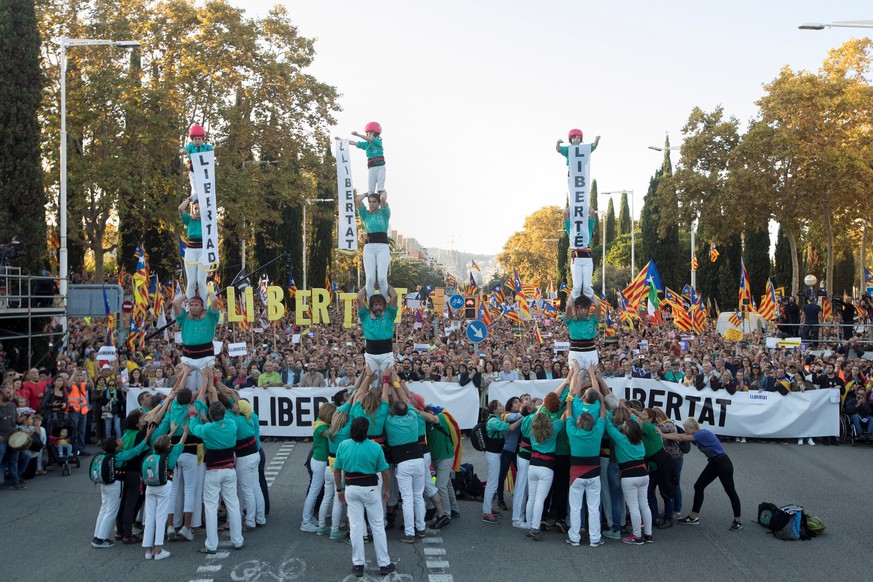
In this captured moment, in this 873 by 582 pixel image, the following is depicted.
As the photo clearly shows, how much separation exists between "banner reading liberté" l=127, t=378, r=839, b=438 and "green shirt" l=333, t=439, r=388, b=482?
8131 mm

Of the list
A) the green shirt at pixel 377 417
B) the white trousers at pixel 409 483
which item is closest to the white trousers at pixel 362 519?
the white trousers at pixel 409 483

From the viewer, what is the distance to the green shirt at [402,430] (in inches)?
410

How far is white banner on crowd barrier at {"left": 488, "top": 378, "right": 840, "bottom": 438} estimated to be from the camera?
17.2 metres

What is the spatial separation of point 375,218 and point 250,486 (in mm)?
4055

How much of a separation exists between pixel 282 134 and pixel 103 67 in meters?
7.60

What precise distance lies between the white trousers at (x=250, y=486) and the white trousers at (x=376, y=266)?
2.82 m

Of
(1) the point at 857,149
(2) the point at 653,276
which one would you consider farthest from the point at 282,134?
(1) the point at 857,149

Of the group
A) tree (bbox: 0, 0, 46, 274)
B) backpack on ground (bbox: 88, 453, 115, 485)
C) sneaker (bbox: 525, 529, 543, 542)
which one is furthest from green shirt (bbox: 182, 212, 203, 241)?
tree (bbox: 0, 0, 46, 274)

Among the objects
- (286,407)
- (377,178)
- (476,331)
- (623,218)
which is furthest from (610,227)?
(377,178)

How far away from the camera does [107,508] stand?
32.8 feet

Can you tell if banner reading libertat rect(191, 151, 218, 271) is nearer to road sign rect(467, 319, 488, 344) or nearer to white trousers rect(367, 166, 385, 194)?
white trousers rect(367, 166, 385, 194)

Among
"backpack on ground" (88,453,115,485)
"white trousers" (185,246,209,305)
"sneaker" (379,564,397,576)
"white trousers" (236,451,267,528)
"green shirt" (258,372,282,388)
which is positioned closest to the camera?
"sneaker" (379,564,397,576)

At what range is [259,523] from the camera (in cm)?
1099

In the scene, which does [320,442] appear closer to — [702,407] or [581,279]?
[581,279]
